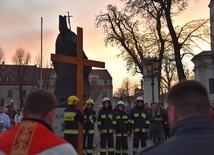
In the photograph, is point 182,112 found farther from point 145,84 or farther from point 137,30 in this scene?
point 137,30

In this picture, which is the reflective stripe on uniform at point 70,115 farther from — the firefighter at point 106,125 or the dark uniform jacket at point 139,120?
the dark uniform jacket at point 139,120

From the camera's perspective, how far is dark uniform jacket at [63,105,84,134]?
1153cm

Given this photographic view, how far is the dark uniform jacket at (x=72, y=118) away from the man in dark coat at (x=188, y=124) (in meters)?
9.13

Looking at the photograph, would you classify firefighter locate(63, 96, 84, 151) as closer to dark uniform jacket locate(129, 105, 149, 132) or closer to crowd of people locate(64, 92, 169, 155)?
crowd of people locate(64, 92, 169, 155)

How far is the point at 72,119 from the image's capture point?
11555 millimetres

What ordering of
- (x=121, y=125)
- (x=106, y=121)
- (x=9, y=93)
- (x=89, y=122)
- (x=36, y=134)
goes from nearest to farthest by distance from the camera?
1. (x=36, y=134)
2. (x=89, y=122)
3. (x=106, y=121)
4. (x=121, y=125)
5. (x=9, y=93)

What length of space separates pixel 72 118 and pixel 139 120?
352cm

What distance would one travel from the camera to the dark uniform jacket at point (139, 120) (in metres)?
14.3

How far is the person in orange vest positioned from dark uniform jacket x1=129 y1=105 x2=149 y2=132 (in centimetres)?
1119

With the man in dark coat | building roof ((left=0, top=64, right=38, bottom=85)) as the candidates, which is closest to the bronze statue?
the man in dark coat

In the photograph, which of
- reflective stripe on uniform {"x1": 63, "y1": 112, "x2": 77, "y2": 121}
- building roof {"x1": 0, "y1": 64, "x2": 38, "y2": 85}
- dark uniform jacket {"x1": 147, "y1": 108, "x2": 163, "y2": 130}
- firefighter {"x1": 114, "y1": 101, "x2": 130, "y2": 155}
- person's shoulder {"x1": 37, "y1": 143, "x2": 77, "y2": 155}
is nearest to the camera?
person's shoulder {"x1": 37, "y1": 143, "x2": 77, "y2": 155}

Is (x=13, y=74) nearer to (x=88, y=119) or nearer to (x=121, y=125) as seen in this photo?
(x=121, y=125)

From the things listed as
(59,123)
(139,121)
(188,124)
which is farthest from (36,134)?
(139,121)

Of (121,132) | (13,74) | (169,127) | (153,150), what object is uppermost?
(13,74)
